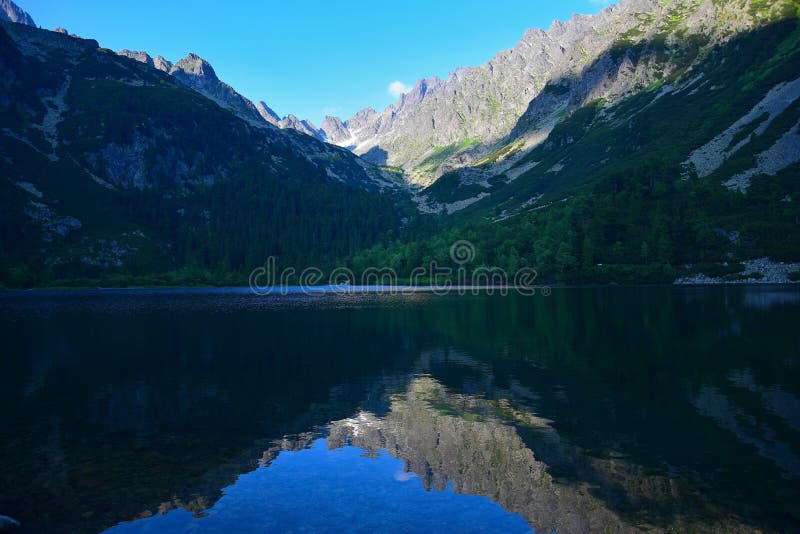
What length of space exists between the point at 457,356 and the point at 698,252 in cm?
14513

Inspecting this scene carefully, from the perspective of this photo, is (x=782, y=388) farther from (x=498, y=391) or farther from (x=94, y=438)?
(x=94, y=438)

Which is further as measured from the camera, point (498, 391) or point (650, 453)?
point (498, 391)

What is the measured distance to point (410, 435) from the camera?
2317cm

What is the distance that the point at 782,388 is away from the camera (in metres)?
28.2

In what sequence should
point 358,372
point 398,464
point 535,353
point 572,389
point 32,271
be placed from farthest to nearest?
point 32,271, point 535,353, point 358,372, point 572,389, point 398,464

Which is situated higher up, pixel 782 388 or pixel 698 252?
pixel 698 252

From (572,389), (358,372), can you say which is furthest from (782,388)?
(358,372)

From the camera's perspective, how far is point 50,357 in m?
44.7

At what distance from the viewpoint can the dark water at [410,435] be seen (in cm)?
1557

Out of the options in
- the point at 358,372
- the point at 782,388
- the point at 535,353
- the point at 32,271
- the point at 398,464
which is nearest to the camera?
the point at 398,464

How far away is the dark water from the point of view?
1557 centimetres

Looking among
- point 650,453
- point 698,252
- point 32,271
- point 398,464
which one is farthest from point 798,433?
point 32,271

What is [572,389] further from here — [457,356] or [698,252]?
[698,252]

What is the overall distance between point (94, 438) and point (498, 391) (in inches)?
861
